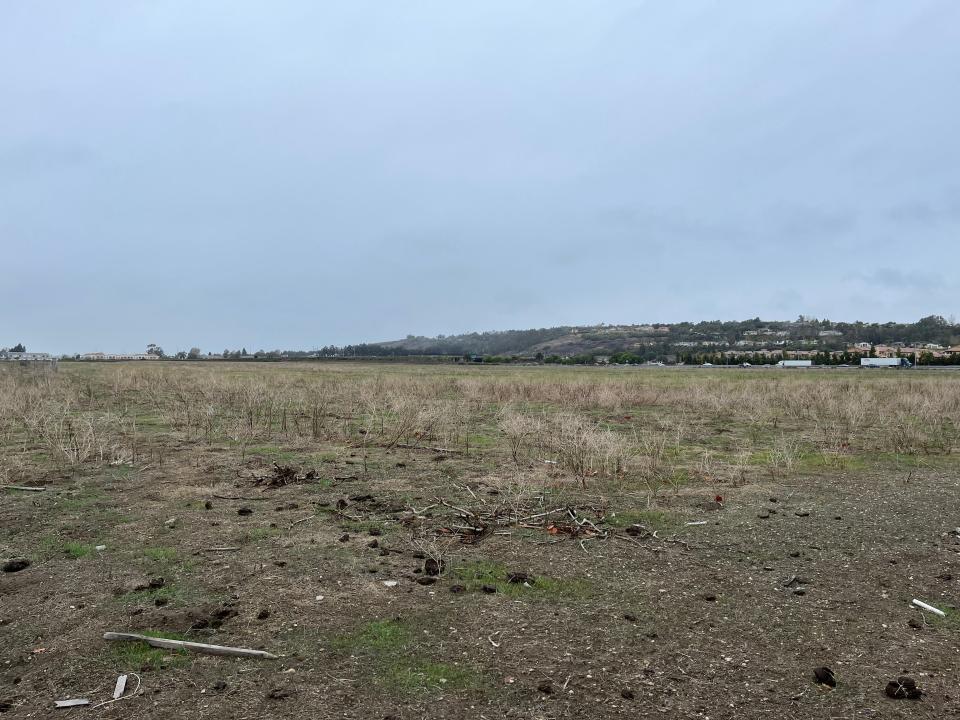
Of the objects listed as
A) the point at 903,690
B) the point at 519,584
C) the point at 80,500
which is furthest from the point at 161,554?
the point at 903,690

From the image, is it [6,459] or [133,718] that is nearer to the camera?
[133,718]

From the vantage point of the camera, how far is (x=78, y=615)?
15.0ft

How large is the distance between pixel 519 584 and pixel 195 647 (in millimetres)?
2609

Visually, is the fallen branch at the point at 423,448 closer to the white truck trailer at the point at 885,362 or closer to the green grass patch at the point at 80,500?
the green grass patch at the point at 80,500

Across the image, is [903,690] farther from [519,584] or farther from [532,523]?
[532,523]

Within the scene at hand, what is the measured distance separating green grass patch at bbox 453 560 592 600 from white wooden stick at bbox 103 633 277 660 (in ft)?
5.99

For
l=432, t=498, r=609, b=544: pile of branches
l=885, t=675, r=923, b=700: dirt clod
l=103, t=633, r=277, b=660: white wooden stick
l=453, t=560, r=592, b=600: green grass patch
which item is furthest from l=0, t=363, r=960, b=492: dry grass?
l=103, t=633, r=277, b=660: white wooden stick

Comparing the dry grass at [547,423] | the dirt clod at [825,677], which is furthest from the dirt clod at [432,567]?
the dry grass at [547,423]

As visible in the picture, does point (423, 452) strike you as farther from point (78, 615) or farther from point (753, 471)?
point (78, 615)

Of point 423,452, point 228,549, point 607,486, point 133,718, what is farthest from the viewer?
point 423,452

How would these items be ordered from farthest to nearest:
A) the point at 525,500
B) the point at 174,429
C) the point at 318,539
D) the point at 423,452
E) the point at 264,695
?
the point at 174,429 < the point at 423,452 < the point at 525,500 < the point at 318,539 < the point at 264,695

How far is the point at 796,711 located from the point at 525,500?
15.7 feet

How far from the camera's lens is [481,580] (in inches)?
210

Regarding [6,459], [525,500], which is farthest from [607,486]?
[6,459]
